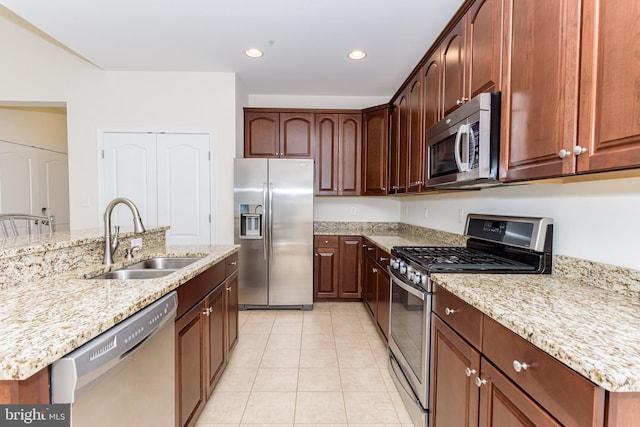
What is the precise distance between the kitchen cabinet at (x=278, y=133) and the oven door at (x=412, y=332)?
220 centimetres

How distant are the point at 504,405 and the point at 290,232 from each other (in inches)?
105

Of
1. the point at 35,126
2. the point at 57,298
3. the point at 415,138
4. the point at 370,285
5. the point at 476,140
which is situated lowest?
the point at 370,285

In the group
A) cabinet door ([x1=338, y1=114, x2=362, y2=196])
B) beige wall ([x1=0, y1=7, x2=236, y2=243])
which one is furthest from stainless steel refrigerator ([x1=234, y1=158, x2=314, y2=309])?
cabinet door ([x1=338, y1=114, x2=362, y2=196])

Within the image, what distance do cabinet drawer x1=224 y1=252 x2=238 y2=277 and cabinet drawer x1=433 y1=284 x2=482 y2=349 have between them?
1397mm

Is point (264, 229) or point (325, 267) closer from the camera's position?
point (264, 229)

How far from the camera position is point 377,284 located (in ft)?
9.62

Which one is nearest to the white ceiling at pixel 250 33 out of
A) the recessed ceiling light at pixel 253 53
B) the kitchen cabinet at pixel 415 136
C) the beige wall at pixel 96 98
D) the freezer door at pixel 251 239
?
the recessed ceiling light at pixel 253 53

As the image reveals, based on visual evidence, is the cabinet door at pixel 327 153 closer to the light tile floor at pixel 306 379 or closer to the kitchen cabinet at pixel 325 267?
the kitchen cabinet at pixel 325 267

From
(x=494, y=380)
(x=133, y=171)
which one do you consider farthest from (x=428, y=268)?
(x=133, y=171)

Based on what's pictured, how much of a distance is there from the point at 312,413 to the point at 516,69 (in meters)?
2.07

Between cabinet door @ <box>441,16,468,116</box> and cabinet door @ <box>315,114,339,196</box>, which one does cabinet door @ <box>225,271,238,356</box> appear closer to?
cabinet door @ <box>315,114,339,196</box>

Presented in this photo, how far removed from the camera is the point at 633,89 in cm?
85

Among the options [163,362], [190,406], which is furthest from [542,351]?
[190,406]

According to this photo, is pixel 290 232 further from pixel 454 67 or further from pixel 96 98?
pixel 96 98
